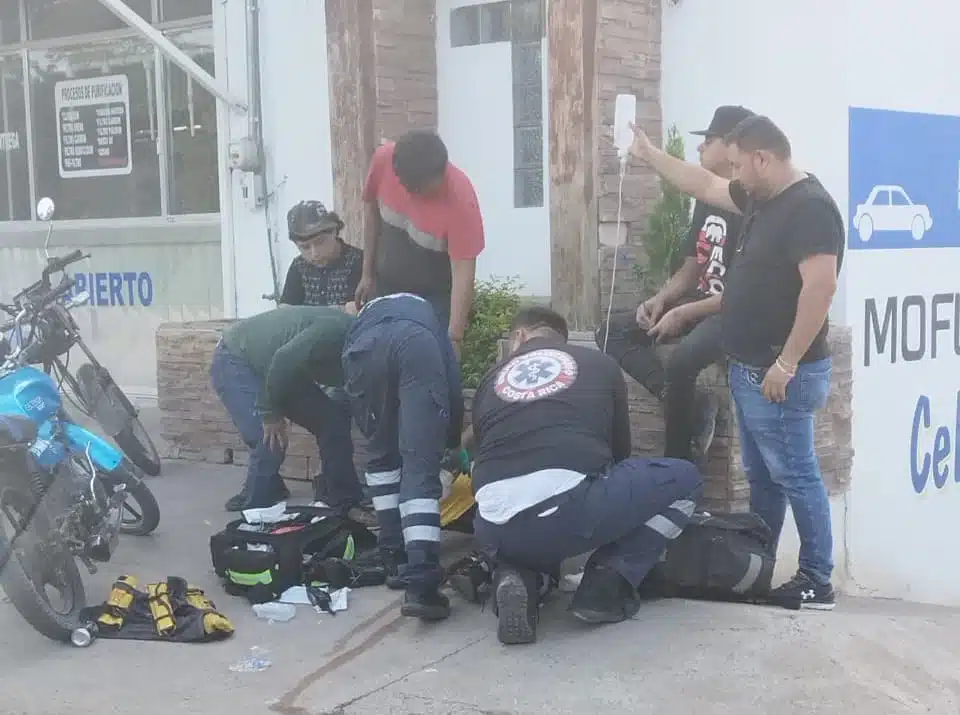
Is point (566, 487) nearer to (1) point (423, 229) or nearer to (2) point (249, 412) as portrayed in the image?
(1) point (423, 229)

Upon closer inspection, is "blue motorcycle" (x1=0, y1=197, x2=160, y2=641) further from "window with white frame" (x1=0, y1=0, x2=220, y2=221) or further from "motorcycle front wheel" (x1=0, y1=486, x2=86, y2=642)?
"window with white frame" (x1=0, y1=0, x2=220, y2=221)

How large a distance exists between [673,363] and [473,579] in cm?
132

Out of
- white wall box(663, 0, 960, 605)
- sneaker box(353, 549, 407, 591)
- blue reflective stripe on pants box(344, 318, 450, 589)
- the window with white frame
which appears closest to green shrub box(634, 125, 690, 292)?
white wall box(663, 0, 960, 605)

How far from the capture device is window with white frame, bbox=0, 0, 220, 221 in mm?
10078

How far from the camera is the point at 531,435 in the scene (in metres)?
4.71

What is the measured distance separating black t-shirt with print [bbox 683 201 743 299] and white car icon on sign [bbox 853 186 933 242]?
157cm

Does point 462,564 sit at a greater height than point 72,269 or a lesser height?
lesser

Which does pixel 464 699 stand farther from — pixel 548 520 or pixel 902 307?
pixel 902 307

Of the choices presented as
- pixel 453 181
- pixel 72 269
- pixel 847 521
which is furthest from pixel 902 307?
pixel 72 269

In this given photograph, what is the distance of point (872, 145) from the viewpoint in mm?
7152

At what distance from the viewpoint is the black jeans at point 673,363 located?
5.65 metres

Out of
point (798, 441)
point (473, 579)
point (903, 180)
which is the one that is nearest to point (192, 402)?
point (473, 579)

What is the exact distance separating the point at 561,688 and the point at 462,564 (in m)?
1.11

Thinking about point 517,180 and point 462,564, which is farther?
point 517,180
